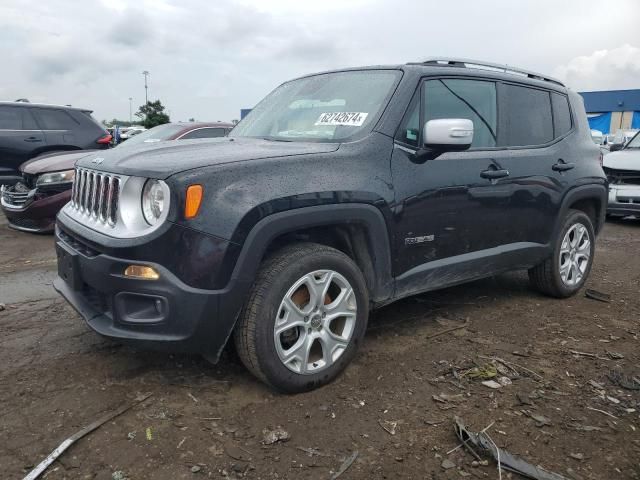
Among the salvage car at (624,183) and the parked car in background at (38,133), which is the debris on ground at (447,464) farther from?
the parked car in background at (38,133)

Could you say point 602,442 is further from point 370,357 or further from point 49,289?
point 49,289

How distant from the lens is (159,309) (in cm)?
258

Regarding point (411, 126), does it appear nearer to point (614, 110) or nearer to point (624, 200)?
point (624, 200)

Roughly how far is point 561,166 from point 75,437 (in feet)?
12.8

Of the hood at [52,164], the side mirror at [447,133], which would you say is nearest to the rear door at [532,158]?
the side mirror at [447,133]

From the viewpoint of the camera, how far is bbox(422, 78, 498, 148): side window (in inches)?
141

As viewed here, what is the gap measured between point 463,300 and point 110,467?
3.18 meters

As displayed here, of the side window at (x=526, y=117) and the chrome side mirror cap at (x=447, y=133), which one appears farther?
the side window at (x=526, y=117)

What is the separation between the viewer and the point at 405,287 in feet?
11.1

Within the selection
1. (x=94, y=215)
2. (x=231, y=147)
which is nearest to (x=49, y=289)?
(x=94, y=215)

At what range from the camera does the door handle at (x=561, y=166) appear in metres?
4.33

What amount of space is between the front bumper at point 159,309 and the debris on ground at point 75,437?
0.36 meters

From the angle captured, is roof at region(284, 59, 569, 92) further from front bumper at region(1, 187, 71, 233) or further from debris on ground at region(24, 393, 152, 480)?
front bumper at region(1, 187, 71, 233)

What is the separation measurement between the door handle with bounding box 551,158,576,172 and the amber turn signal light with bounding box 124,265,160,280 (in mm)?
3238
